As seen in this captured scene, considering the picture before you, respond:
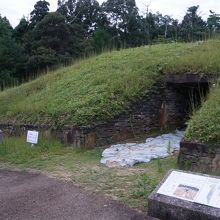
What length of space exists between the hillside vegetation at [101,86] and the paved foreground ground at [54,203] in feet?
9.22

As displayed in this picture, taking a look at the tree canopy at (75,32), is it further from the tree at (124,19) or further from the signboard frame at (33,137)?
the signboard frame at (33,137)

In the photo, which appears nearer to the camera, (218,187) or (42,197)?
(218,187)

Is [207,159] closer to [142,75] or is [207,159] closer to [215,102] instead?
[215,102]

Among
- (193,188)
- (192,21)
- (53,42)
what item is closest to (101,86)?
(193,188)

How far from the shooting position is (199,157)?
612 centimetres

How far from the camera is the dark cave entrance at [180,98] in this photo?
9.68 metres

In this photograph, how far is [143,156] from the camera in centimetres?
734

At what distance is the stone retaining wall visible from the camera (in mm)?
5946

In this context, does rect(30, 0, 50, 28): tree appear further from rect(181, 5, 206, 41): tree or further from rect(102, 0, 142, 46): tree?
rect(181, 5, 206, 41): tree

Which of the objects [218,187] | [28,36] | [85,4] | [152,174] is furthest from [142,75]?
[85,4]

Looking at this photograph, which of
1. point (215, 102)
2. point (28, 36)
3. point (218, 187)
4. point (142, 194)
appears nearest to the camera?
point (218, 187)

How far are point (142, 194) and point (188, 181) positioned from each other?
2.88 feet

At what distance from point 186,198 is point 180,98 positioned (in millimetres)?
6141

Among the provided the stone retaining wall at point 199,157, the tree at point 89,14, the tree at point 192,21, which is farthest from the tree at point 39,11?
the stone retaining wall at point 199,157
